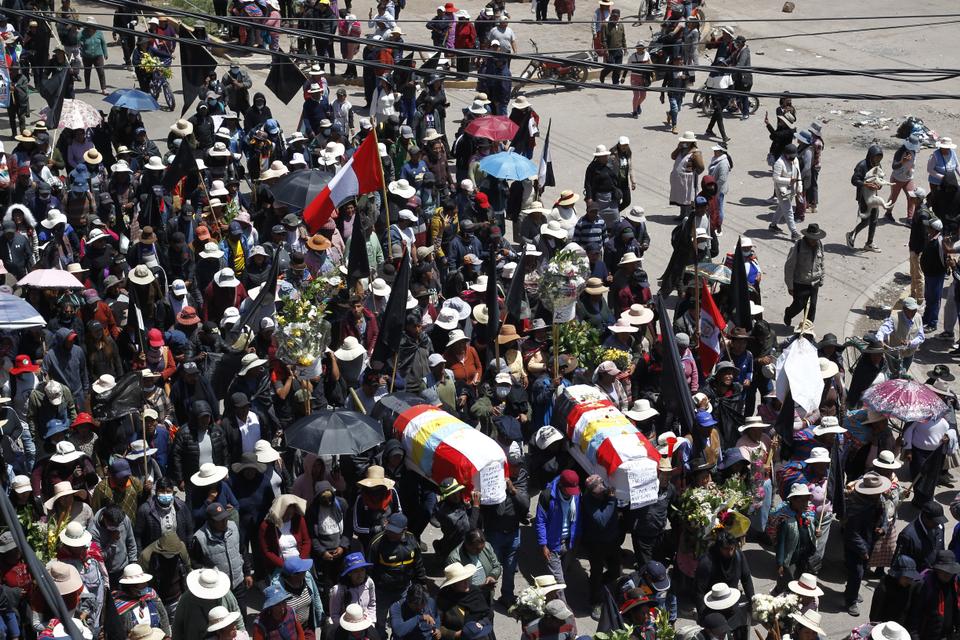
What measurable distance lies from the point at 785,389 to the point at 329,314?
15.8ft

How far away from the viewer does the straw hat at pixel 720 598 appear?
10555mm

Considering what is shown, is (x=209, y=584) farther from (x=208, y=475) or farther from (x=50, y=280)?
(x=50, y=280)

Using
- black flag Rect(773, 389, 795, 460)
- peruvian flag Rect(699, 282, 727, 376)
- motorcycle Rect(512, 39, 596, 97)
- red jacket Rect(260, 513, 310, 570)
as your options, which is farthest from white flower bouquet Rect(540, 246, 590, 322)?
motorcycle Rect(512, 39, 596, 97)

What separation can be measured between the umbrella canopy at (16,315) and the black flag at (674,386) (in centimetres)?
602

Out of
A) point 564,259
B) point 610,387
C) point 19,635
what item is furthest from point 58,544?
point 564,259

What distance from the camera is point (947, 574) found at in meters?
11.0

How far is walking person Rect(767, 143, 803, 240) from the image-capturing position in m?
20.0

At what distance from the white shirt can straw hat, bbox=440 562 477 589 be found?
2.72 meters

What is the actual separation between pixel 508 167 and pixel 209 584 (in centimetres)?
956

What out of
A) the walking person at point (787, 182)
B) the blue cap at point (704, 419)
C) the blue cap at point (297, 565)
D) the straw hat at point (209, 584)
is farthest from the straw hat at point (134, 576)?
the walking person at point (787, 182)

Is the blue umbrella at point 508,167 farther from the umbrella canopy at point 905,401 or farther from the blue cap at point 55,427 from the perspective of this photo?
the blue cap at point 55,427

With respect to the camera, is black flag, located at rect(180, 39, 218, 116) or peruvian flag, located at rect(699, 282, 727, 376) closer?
peruvian flag, located at rect(699, 282, 727, 376)

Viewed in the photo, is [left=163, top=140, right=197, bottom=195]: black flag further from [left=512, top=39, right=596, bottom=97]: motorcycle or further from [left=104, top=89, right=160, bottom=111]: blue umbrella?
[left=512, top=39, right=596, bottom=97]: motorcycle

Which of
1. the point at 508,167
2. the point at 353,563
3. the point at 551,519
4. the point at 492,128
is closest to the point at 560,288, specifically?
the point at 551,519
